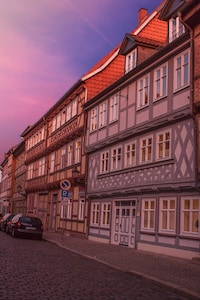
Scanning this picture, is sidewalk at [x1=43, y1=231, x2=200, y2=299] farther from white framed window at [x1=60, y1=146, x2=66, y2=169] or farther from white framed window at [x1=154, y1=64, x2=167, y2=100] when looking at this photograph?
white framed window at [x1=60, y1=146, x2=66, y2=169]

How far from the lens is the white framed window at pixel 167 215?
54.7ft

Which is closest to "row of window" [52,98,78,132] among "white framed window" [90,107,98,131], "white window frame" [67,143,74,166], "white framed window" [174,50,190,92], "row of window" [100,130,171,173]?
"white window frame" [67,143,74,166]

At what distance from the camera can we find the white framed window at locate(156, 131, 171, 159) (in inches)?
685

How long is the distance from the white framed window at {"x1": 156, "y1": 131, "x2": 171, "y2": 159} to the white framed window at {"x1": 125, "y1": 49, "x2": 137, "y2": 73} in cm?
590

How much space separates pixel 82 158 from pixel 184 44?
1277 centimetres

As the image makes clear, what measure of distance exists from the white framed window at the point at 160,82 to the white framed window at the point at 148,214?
4654mm

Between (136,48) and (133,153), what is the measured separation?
5.84 metres

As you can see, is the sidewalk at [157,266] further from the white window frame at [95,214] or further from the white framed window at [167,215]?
the white window frame at [95,214]

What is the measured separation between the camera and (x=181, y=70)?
55.4 feet

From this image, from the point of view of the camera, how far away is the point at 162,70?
18.3 metres

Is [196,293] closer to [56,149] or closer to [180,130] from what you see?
[180,130]

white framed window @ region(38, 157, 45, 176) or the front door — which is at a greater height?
white framed window @ region(38, 157, 45, 176)

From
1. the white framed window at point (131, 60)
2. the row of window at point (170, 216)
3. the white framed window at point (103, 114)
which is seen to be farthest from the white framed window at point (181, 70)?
the white framed window at point (103, 114)

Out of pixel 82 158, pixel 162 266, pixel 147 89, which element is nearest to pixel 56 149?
pixel 82 158
